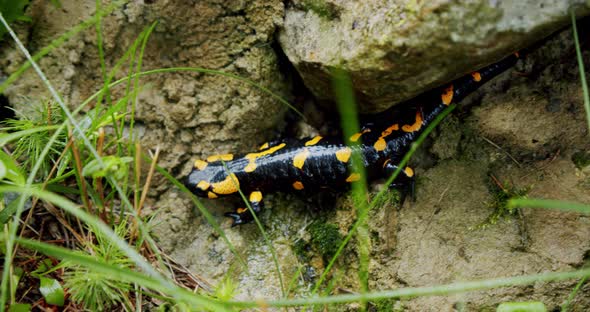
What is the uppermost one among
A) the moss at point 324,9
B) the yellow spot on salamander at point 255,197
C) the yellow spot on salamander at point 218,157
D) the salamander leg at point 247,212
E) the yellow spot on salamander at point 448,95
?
the moss at point 324,9

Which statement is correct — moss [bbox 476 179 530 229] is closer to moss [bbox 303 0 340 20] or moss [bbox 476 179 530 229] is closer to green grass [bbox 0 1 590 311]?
green grass [bbox 0 1 590 311]

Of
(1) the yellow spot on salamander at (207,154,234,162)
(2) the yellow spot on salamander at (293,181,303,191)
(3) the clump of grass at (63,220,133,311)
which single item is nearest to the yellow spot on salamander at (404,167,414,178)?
(2) the yellow spot on salamander at (293,181,303,191)

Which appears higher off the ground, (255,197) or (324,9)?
(324,9)

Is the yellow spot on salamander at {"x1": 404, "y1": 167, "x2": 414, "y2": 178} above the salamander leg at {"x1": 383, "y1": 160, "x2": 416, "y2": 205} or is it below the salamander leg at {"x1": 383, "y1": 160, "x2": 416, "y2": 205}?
above

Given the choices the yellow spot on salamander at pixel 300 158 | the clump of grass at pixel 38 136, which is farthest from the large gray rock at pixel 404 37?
the clump of grass at pixel 38 136

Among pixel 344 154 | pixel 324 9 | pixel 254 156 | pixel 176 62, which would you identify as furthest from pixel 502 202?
pixel 176 62

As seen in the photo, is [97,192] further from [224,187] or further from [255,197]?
[255,197]

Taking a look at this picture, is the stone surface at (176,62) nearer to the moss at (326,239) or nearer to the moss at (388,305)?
the moss at (326,239)
